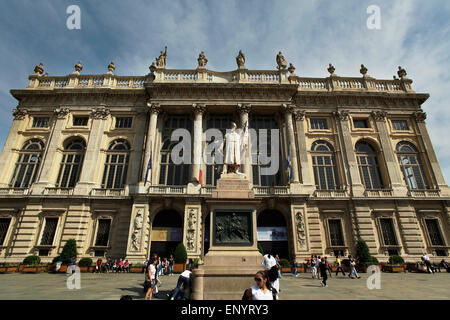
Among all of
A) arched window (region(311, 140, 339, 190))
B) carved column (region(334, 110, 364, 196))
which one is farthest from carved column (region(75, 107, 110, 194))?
carved column (region(334, 110, 364, 196))

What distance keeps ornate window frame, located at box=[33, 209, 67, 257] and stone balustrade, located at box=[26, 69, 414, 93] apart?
46.9 ft

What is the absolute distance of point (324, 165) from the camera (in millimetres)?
26188

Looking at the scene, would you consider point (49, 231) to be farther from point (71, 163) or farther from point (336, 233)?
point (336, 233)

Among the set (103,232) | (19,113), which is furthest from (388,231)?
(19,113)

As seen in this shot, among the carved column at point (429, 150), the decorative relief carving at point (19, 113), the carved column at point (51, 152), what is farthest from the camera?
the decorative relief carving at point (19, 113)

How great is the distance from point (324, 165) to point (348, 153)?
2.80 meters

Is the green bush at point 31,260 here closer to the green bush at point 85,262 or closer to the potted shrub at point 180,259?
the green bush at point 85,262

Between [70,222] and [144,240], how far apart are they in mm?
7515

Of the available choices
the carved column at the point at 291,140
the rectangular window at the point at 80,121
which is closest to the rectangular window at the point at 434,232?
the carved column at the point at 291,140

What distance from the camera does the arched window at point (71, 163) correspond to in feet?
82.7

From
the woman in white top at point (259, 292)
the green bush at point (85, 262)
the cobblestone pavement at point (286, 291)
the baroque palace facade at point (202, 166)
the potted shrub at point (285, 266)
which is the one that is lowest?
the cobblestone pavement at point (286, 291)

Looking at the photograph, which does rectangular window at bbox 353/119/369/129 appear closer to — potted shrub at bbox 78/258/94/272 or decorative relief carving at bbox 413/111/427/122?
decorative relief carving at bbox 413/111/427/122

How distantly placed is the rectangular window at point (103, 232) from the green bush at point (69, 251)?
2.11 meters
